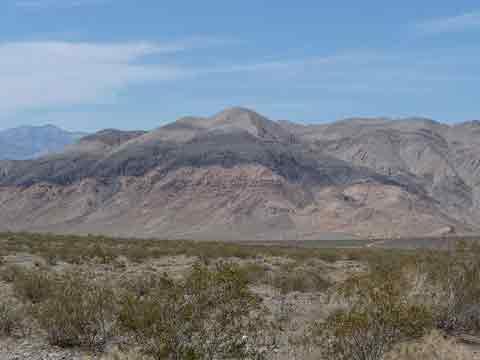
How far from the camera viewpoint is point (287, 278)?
28.2 meters

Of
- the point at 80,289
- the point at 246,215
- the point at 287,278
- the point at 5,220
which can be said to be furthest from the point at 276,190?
the point at 80,289

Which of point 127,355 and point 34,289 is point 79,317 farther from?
point 34,289

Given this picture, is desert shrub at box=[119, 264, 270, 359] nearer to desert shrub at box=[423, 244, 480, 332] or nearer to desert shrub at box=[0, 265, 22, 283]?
desert shrub at box=[423, 244, 480, 332]

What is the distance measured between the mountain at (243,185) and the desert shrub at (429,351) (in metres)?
104

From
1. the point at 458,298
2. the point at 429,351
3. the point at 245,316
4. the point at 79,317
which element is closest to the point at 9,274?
the point at 79,317

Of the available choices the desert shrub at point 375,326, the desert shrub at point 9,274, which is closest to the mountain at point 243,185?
the desert shrub at point 9,274

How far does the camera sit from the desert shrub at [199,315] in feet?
40.2

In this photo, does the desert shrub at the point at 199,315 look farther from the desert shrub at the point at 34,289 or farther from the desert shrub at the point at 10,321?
the desert shrub at the point at 34,289

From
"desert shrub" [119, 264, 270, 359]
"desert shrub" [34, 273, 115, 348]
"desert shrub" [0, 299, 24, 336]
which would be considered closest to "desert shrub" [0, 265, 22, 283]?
"desert shrub" [0, 299, 24, 336]

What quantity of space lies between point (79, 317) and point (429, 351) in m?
7.72

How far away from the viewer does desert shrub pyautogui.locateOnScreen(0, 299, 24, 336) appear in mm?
16822

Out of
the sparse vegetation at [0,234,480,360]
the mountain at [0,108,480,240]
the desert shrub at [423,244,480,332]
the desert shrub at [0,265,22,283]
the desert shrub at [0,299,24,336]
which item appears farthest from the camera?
the mountain at [0,108,480,240]

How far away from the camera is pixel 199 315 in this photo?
12.4 metres

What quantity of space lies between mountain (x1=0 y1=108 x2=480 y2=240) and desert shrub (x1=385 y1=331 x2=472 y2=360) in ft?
341
